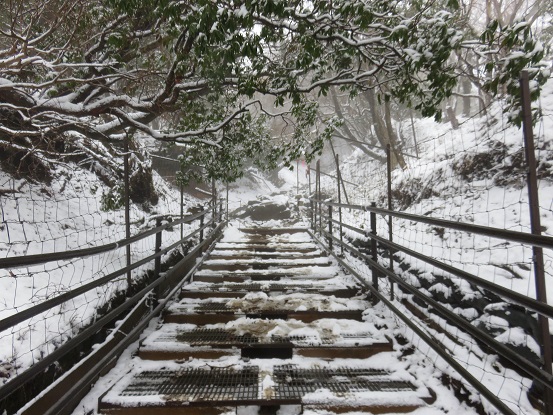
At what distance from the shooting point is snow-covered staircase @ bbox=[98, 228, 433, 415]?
2365mm

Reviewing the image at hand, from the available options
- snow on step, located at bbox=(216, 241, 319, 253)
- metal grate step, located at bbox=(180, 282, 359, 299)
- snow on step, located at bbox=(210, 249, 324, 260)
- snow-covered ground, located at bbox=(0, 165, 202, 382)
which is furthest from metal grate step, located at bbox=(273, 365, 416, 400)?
snow on step, located at bbox=(216, 241, 319, 253)

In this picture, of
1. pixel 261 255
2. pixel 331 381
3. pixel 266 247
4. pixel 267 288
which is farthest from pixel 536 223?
pixel 266 247

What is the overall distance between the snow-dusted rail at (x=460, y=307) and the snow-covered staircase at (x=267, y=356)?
426 mm

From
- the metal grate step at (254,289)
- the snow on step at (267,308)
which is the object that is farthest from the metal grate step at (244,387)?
the metal grate step at (254,289)

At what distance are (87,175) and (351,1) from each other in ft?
24.4

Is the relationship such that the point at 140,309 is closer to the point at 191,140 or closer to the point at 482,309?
the point at 191,140

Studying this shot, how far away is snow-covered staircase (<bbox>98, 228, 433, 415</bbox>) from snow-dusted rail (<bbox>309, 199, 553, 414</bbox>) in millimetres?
426

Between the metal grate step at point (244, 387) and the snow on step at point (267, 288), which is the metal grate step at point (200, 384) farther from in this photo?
the snow on step at point (267, 288)

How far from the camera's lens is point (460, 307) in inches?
169

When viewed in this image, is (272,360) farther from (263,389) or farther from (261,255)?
(261,255)

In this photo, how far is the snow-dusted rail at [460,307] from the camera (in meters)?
1.64

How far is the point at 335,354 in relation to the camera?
10.1 ft

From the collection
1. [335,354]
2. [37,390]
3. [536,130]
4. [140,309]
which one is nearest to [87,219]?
[140,309]

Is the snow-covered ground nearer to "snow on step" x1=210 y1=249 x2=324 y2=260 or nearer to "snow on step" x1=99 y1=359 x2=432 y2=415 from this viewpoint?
"snow on step" x1=99 y1=359 x2=432 y2=415
